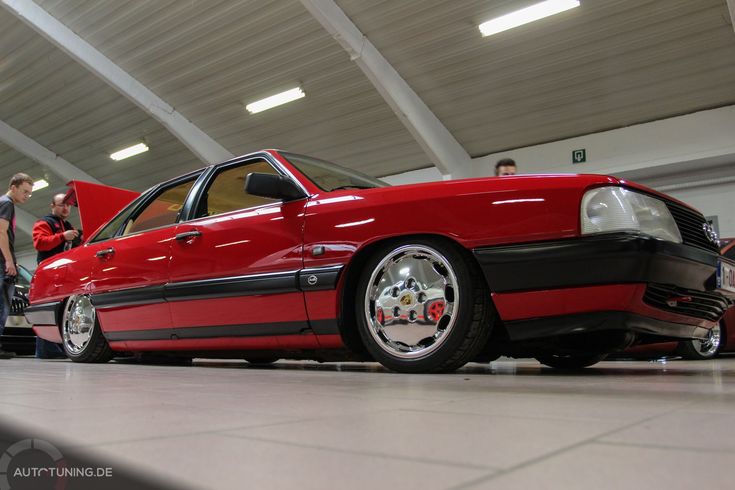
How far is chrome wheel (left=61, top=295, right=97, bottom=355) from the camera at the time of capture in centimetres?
404

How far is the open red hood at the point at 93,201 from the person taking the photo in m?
4.83

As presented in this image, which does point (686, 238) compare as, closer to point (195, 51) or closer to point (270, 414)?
point (270, 414)

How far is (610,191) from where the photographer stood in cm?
227

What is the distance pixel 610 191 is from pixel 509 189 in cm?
38

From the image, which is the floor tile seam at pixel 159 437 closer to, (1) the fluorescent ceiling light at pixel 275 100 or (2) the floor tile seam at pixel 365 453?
(2) the floor tile seam at pixel 365 453

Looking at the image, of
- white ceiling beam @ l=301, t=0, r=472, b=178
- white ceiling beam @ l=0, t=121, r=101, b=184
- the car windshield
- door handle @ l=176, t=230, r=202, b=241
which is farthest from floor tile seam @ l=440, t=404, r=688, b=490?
white ceiling beam @ l=0, t=121, r=101, b=184


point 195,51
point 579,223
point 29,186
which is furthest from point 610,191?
point 195,51

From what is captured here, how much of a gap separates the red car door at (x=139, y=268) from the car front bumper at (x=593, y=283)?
2.01 m

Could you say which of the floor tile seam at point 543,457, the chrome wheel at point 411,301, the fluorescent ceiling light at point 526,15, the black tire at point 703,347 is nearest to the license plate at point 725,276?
the chrome wheel at point 411,301

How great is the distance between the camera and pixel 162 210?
3.89 metres

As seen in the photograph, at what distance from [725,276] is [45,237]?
5.30m

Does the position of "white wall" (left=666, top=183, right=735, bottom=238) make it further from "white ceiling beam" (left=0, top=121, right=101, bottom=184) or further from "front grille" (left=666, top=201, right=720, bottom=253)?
"white ceiling beam" (left=0, top=121, right=101, bottom=184)

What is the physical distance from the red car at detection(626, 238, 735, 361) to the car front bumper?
2555 mm

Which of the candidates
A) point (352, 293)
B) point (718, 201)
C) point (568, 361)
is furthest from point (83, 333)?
point (718, 201)
